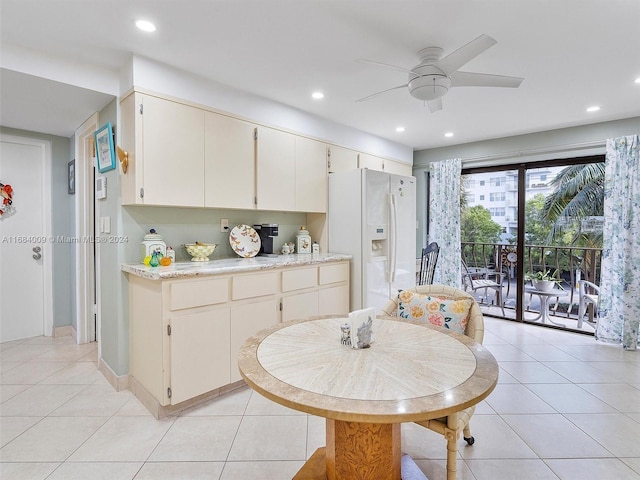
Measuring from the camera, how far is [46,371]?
9.34 ft

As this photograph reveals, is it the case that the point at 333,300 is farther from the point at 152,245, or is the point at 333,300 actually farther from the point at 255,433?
the point at 152,245

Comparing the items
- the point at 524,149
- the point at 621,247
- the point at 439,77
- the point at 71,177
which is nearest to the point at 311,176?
the point at 439,77

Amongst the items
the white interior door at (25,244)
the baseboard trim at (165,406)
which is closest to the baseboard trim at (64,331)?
the white interior door at (25,244)

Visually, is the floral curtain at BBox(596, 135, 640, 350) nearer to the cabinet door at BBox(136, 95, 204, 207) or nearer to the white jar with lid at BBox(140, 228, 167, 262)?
the cabinet door at BBox(136, 95, 204, 207)

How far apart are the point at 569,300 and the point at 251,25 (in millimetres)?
4751

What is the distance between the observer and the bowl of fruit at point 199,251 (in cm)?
270

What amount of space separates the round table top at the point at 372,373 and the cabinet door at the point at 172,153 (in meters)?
1.44

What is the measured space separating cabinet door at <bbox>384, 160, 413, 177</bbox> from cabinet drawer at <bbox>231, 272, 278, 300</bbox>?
2550 mm

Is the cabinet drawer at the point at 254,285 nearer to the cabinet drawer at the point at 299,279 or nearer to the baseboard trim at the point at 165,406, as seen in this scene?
the cabinet drawer at the point at 299,279

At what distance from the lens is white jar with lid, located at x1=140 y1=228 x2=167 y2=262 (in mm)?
2463

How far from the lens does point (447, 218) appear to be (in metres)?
4.76

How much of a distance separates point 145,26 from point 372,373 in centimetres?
224

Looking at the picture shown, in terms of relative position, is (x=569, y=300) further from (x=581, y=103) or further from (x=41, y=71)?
(x=41, y=71)

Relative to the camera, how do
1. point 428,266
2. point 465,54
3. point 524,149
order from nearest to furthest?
point 465,54
point 524,149
point 428,266
